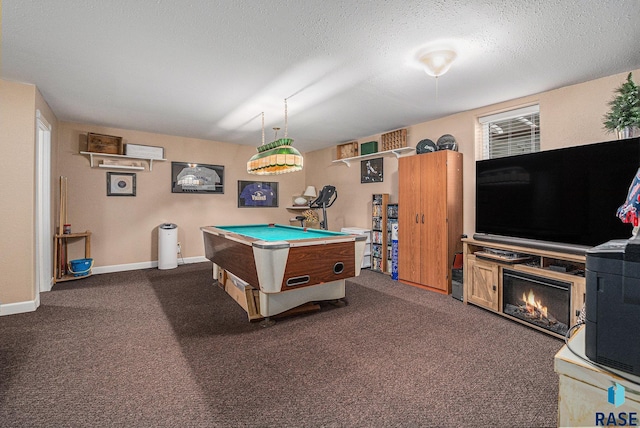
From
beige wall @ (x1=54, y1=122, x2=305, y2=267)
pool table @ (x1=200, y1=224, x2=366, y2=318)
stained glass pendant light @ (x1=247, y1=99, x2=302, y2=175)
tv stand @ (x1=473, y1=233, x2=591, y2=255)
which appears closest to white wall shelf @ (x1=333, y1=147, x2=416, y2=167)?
beige wall @ (x1=54, y1=122, x2=305, y2=267)

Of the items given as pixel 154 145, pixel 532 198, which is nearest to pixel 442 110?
pixel 532 198

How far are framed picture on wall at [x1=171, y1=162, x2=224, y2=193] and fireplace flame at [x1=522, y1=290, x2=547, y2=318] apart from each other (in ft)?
17.9

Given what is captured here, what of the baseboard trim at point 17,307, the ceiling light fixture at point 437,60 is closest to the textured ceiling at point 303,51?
the ceiling light fixture at point 437,60

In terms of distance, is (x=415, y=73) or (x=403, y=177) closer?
(x=415, y=73)

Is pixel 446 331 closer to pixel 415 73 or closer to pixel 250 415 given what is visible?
pixel 250 415

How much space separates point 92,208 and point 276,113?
357 centimetres

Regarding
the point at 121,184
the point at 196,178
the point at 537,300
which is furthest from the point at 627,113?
the point at 121,184

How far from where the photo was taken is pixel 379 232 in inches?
210

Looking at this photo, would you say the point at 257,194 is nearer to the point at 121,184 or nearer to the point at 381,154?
the point at 121,184

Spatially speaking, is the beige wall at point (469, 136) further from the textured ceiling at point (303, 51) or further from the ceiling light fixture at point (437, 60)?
the ceiling light fixture at point (437, 60)

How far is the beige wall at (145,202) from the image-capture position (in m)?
4.83

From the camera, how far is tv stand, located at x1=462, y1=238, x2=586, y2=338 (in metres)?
2.53

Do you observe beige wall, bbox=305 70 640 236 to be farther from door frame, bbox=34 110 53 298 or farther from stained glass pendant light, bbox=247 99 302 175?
door frame, bbox=34 110 53 298

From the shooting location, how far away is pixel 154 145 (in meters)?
5.46
